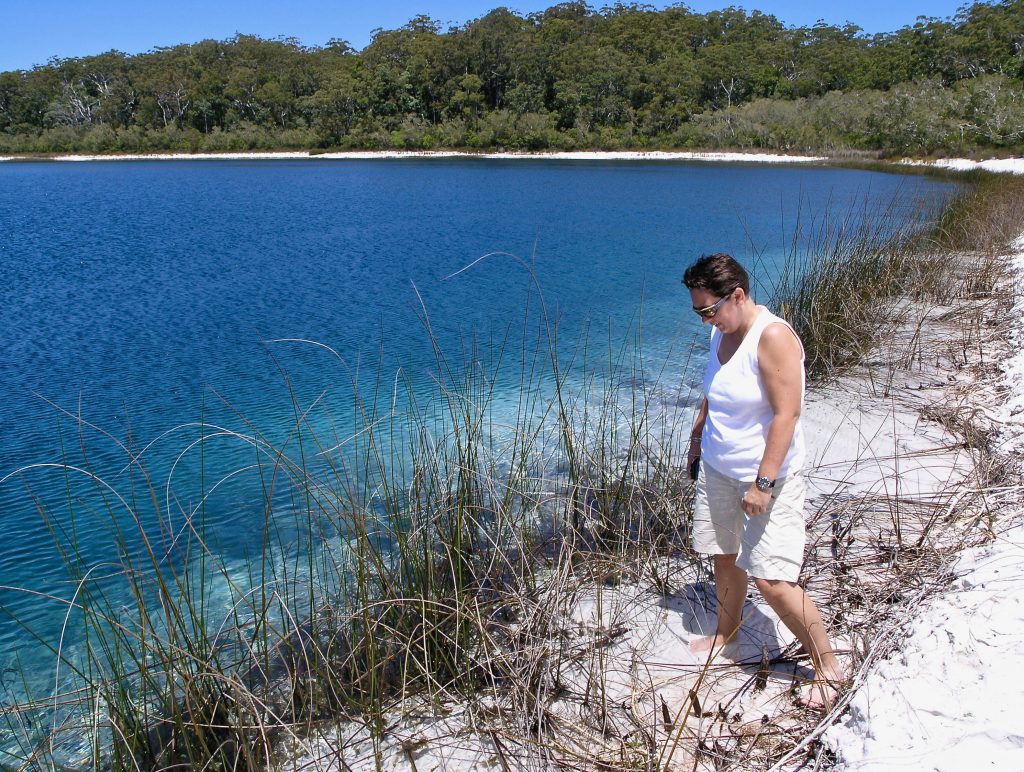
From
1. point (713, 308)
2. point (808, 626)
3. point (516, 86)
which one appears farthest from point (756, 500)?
point (516, 86)

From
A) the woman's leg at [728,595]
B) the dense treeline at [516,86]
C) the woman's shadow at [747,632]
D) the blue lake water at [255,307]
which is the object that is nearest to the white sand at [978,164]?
the blue lake water at [255,307]

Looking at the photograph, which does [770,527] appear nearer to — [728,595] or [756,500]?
[756,500]

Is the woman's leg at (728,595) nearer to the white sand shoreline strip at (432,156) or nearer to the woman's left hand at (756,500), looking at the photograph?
the woman's left hand at (756,500)

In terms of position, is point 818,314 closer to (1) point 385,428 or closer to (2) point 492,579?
(1) point 385,428

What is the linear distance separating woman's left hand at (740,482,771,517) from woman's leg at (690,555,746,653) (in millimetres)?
286

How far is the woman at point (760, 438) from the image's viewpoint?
1778 mm

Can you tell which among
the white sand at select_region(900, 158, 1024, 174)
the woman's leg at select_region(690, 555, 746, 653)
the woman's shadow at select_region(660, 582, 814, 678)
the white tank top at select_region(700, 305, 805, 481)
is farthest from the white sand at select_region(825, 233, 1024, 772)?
the white sand at select_region(900, 158, 1024, 174)

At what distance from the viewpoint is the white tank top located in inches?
72.2

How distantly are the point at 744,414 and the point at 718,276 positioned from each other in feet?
1.18

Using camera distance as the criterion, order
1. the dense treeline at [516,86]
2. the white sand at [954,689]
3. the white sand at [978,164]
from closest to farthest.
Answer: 1. the white sand at [954,689]
2. the white sand at [978,164]
3. the dense treeline at [516,86]

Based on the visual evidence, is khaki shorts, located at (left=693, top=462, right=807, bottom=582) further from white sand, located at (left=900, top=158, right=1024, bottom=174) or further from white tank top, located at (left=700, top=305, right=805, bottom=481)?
white sand, located at (left=900, top=158, right=1024, bottom=174)

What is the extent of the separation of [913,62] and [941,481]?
6516 centimetres

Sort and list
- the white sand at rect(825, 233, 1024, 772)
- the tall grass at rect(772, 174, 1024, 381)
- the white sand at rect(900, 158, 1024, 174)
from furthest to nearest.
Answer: the white sand at rect(900, 158, 1024, 174) → the tall grass at rect(772, 174, 1024, 381) → the white sand at rect(825, 233, 1024, 772)

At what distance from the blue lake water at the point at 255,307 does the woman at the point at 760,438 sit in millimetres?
1377
